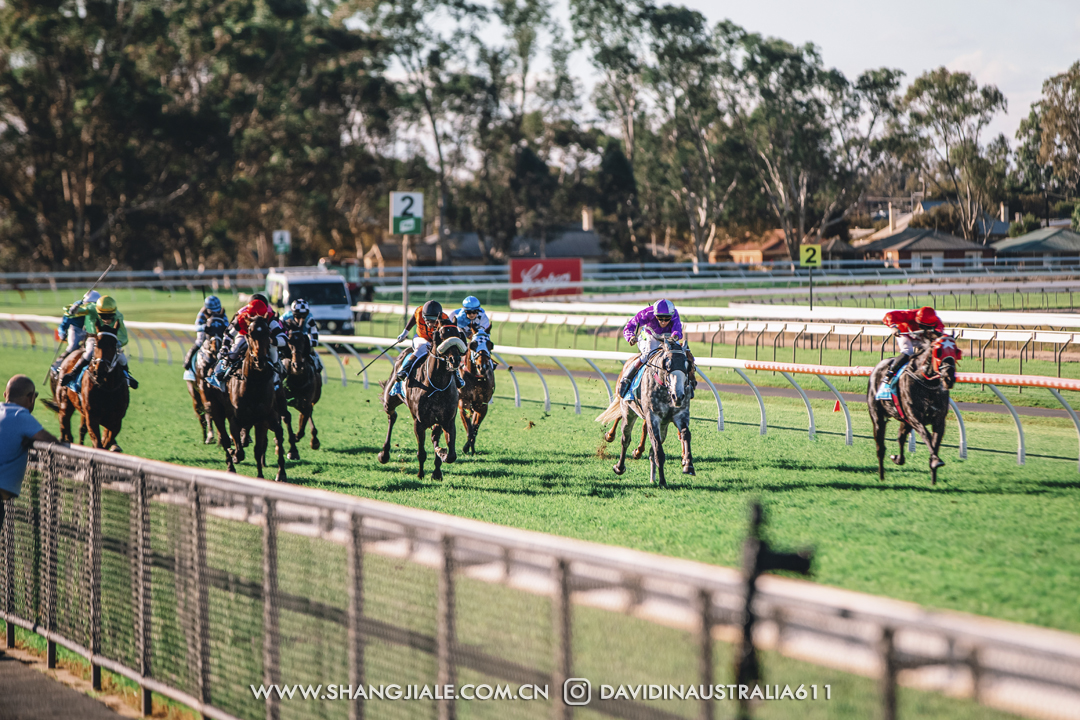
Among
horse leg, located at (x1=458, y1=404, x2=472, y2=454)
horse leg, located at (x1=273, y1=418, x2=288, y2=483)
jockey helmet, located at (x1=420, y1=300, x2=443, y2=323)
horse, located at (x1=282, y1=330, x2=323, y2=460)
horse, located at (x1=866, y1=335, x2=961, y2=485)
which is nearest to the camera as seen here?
horse, located at (x1=866, y1=335, x2=961, y2=485)

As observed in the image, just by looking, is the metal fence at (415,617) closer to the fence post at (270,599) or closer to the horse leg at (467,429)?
the fence post at (270,599)

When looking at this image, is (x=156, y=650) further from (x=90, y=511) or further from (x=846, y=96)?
(x=846, y=96)

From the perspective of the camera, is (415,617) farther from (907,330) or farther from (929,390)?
(907,330)

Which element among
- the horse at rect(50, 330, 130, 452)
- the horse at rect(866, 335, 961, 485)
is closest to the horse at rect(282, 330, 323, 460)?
the horse at rect(50, 330, 130, 452)

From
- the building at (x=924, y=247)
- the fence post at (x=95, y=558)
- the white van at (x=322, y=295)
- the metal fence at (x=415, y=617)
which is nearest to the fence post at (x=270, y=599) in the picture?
the metal fence at (x=415, y=617)

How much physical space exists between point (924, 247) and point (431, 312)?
188 feet

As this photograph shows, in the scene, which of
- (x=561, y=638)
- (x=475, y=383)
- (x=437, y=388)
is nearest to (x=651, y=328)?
(x=437, y=388)

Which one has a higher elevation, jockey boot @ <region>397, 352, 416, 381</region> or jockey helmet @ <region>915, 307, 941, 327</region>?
jockey helmet @ <region>915, 307, 941, 327</region>

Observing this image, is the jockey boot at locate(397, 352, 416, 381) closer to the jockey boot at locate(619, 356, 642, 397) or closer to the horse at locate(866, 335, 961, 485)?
the jockey boot at locate(619, 356, 642, 397)

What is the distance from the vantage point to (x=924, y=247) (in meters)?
62.2

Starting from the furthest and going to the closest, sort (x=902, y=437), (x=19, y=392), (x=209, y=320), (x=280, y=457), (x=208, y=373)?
(x=209, y=320) < (x=208, y=373) < (x=280, y=457) < (x=902, y=437) < (x=19, y=392)

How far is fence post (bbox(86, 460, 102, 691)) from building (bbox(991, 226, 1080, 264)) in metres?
52.7

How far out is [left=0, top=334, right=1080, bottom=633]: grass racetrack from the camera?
21.6 feet

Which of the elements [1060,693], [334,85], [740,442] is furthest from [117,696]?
[334,85]
